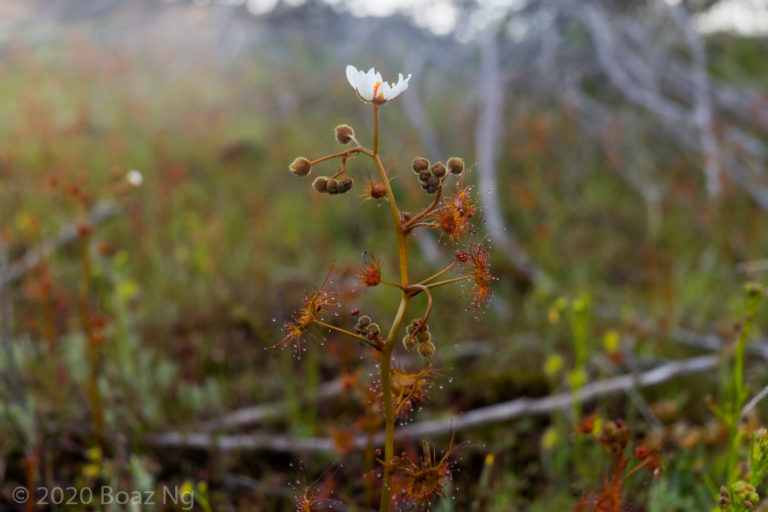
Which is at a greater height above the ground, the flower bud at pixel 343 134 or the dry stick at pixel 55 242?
the flower bud at pixel 343 134

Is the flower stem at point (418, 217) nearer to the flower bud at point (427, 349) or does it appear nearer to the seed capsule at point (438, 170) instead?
the seed capsule at point (438, 170)

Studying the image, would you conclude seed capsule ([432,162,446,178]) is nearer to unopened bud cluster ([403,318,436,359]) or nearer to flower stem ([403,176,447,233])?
flower stem ([403,176,447,233])

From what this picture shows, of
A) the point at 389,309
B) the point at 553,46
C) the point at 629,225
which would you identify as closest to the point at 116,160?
the point at 389,309

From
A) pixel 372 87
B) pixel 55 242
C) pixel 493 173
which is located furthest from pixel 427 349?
pixel 493 173

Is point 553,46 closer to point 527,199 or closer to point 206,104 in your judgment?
point 527,199

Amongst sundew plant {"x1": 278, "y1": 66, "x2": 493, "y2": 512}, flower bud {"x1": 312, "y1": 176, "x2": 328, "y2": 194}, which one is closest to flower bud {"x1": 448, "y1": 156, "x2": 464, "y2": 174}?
sundew plant {"x1": 278, "y1": 66, "x2": 493, "y2": 512}

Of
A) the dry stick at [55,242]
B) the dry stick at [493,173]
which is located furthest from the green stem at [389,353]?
the dry stick at [55,242]

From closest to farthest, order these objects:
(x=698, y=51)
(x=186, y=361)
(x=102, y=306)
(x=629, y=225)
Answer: (x=186, y=361) → (x=102, y=306) → (x=698, y=51) → (x=629, y=225)
